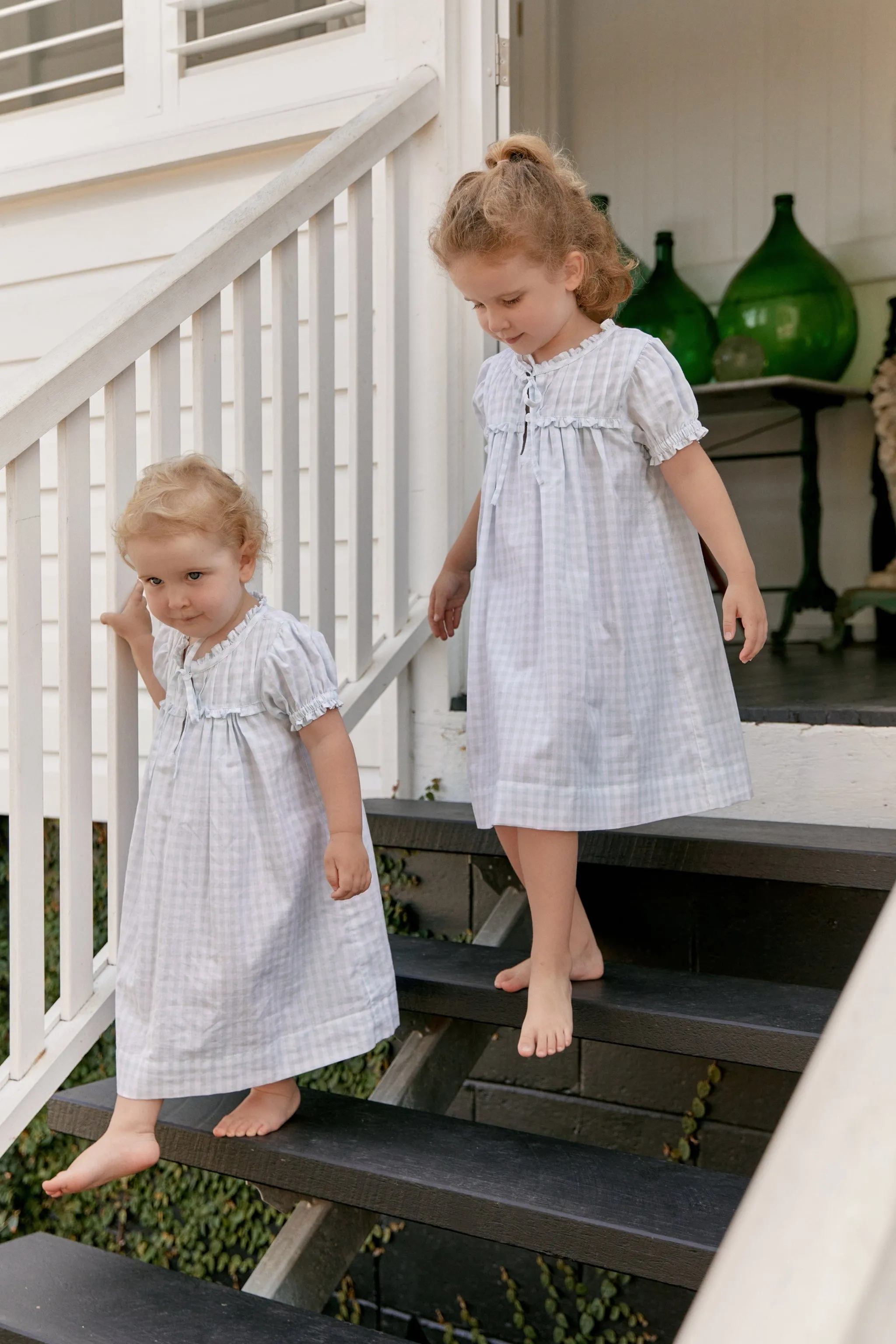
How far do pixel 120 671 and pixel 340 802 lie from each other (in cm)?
40

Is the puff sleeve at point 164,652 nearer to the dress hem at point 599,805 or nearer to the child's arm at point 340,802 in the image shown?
the child's arm at point 340,802

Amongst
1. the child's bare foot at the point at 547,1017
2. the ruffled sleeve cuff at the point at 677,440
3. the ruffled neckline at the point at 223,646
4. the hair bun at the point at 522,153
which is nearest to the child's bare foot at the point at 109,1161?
the child's bare foot at the point at 547,1017

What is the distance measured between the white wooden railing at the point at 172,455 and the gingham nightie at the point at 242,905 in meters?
0.12

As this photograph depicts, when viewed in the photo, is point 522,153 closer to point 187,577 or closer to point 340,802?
point 187,577

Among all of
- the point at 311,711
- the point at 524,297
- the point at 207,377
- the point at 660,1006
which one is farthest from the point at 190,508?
the point at 660,1006

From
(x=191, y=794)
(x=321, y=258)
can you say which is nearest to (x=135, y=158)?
(x=321, y=258)

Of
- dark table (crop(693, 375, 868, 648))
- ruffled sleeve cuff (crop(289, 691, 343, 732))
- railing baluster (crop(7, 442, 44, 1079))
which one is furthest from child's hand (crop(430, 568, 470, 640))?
dark table (crop(693, 375, 868, 648))

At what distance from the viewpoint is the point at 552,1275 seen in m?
2.26

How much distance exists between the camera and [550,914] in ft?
5.46

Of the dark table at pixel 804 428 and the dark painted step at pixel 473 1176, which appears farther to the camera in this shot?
the dark table at pixel 804 428

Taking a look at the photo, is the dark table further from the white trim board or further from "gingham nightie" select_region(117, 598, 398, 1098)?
"gingham nightie" select_region(117, 598, 398, 1098)

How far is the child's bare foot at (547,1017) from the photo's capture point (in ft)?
5.14

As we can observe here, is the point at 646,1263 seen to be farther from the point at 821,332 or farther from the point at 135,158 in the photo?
the point at 821,332

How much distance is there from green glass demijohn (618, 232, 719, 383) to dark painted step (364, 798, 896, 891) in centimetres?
210
